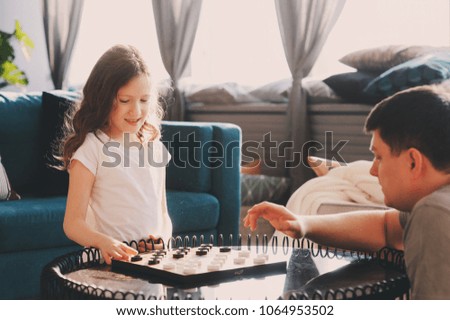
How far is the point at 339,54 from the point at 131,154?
231cm

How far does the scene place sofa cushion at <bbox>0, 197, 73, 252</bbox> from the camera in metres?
2.29

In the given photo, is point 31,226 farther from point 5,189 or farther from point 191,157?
point 191,157

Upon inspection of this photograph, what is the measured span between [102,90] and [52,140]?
1.16 meters

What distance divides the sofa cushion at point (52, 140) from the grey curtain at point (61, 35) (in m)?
2.19

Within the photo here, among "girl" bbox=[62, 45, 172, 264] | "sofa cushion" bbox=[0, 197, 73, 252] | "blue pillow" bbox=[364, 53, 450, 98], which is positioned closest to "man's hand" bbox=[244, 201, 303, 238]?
"girl" bbox=[62, 45, 172, 264]

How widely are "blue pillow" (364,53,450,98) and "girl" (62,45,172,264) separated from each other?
1649 mm

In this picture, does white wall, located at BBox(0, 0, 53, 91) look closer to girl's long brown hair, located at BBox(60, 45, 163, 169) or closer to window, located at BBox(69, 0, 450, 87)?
window, located at BBox(69, 0, 450, 87)

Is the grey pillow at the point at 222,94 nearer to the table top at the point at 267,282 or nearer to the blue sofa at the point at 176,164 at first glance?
the blue sofa at the point at 176,164

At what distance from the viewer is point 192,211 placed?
277 centimetres

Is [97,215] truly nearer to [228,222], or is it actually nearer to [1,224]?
[1,224]

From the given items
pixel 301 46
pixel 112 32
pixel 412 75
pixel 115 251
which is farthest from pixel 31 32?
pixel 115 251

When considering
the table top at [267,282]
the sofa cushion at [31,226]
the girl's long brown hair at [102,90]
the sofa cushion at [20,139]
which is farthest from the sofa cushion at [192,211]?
the table top at [267,282]

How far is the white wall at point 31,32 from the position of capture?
5113 mm

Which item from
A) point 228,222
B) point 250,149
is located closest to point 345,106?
point 250,149
